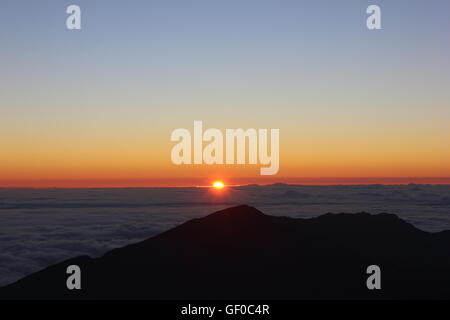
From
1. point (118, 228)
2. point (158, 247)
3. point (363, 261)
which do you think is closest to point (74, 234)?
point (118, 228)

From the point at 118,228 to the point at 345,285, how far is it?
356 ft

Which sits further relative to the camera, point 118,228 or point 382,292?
point 118,228

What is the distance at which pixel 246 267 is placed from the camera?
50031 millimetres

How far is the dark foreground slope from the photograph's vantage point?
47.0 m

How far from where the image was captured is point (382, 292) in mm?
47594

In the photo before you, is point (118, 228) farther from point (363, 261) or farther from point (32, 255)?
point (363, 261)

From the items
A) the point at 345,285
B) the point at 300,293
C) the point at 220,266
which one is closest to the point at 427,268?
the point at 345,285

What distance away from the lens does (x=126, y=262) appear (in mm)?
53188

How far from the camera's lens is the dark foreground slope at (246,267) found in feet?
154

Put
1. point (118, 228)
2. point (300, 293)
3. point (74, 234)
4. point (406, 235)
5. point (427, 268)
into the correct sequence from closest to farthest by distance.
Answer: point (300, 293) < point (427, 268) < point (406, 235) < point (74, 234) < point (118, 228)

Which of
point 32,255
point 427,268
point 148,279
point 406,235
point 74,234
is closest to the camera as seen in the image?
point 148,279

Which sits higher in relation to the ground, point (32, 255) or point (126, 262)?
point (126, 262)

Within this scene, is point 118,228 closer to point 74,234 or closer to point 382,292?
point 74,234

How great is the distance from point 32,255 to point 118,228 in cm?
4546
